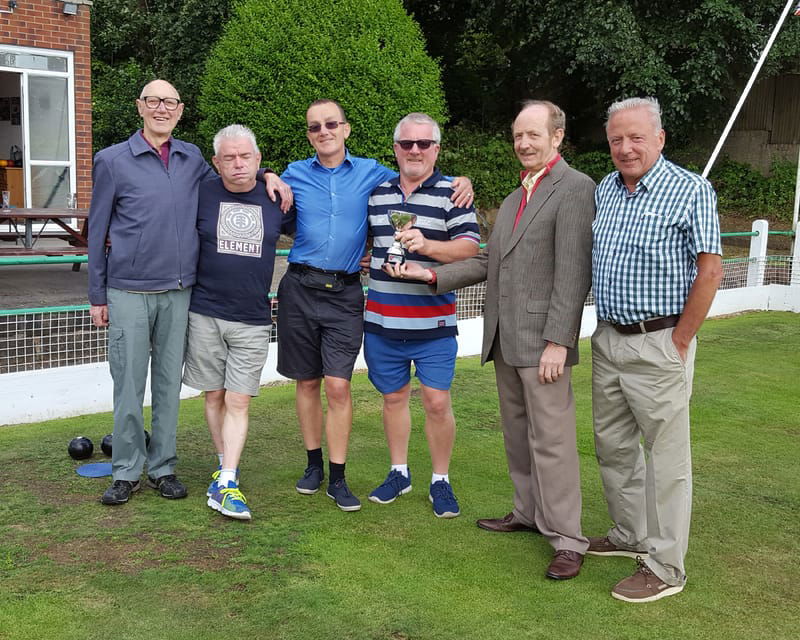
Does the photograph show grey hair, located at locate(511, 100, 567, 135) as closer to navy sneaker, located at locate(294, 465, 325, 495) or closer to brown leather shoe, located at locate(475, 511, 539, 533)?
brown leather shoe, located at locate(475, 511, 539, 533)

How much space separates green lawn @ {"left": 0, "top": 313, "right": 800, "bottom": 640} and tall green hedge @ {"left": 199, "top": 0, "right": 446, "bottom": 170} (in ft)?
21.5

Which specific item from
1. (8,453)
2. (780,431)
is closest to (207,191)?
(8,453)

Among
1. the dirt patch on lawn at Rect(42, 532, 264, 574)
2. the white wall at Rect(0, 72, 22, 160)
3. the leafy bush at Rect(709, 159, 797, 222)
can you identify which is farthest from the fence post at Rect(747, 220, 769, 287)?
the white wall at Rect(0, 72, 22, 160)

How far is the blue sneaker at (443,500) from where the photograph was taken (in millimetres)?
→ 4273

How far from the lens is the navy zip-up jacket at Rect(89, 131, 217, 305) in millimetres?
4211

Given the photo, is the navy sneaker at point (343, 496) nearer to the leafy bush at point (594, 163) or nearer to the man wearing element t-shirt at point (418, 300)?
the man wearing element t-shirt at point (418, 300)

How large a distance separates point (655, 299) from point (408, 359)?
4.49 feet

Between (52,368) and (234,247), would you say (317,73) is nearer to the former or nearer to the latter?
(52,368)

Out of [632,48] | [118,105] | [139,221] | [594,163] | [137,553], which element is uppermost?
[632,48]

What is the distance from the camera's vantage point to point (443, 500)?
4.32 m

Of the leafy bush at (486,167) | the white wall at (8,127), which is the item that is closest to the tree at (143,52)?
the white wall at (8,127)

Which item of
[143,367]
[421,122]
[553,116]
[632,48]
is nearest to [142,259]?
[143,367]

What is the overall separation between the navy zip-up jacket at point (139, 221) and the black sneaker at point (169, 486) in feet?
3.26

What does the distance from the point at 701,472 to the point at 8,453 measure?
394cm
